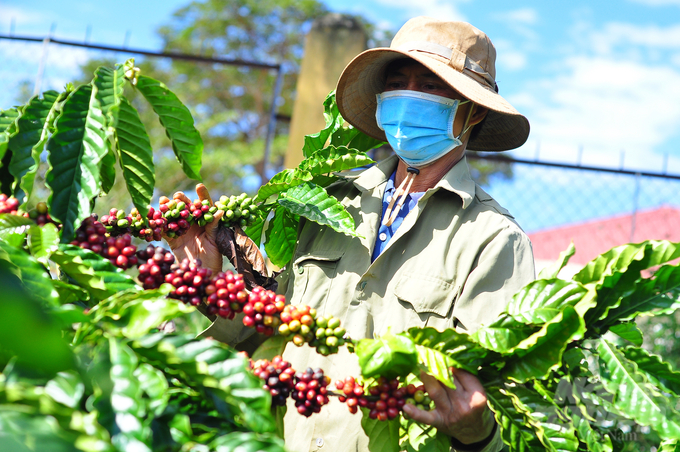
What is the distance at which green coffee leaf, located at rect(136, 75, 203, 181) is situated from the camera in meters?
1.13

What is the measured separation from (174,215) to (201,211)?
90mm

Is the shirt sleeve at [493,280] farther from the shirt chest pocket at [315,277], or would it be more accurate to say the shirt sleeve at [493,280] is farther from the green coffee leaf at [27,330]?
the green coffee leaf at [27,330]

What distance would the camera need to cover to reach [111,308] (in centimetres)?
79

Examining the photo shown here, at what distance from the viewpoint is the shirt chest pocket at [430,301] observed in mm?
1524

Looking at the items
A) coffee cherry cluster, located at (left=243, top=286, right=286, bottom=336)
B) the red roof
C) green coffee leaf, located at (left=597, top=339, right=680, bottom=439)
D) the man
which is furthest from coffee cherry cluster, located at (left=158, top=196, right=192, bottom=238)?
the red roof

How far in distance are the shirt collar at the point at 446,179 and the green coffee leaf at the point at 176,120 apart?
736mm

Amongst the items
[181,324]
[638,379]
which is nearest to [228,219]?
[638,379]

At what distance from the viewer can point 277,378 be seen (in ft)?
3.25

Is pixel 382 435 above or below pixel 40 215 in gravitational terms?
below

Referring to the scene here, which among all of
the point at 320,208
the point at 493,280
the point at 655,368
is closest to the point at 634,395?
the point at 655,368

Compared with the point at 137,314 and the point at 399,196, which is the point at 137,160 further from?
the point at 399,196

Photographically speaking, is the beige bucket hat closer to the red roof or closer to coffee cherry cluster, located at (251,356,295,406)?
the red roof

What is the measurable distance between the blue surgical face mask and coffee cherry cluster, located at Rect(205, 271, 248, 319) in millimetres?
940

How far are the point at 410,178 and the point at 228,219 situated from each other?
0.67 metres
